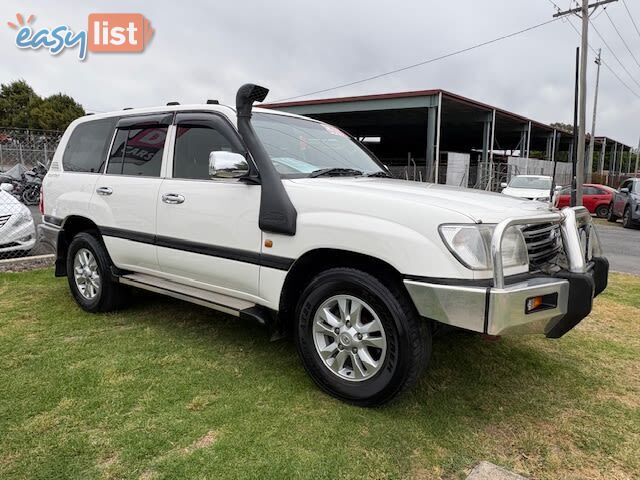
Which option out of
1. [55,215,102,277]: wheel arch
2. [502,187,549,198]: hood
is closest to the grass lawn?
[55,215,102,277]: wheel arch

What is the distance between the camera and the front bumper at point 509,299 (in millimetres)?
2479

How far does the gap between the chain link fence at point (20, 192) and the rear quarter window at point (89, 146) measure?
205cm

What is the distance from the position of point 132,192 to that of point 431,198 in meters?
2.62

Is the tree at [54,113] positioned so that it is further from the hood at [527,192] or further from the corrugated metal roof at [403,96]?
the hood at [527,192]

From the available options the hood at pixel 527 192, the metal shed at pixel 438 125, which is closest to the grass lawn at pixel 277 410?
the metal shed at pixel 438 125

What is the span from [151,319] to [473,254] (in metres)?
3.25

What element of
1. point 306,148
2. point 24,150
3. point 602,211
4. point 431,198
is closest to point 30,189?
point 24,150

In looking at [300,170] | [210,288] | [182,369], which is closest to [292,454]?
[182,369]

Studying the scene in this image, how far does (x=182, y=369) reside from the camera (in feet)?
11.6

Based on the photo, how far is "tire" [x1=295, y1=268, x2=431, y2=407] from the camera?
108 inches

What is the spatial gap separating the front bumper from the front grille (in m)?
0.10

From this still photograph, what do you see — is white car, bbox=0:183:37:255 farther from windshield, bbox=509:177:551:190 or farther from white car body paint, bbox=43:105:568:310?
windshield, bbox=509:177:551:190

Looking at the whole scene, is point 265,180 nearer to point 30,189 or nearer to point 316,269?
point 316,269

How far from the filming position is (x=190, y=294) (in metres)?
3.81
